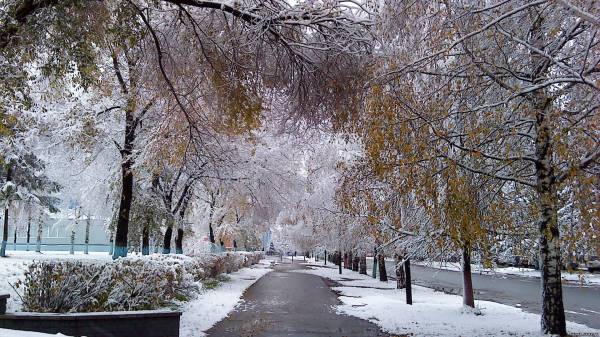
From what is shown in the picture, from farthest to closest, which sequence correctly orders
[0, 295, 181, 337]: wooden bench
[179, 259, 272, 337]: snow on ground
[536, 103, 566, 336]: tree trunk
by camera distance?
[179, 259, 272, 337]: snow on ground
[536, 103, 566, 336]: tree trunk
[0, 295, 181, 337]: wooden bench

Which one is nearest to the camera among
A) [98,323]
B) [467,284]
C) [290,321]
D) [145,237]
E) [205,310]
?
[98,323]

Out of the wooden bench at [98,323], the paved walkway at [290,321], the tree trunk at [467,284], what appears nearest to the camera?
the wooden bench at [98,323]

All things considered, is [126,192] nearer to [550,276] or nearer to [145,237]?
[145,237]

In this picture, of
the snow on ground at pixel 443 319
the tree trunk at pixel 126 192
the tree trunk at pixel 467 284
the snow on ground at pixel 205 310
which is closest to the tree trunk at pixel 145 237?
the snow on ground at pixel 205 310

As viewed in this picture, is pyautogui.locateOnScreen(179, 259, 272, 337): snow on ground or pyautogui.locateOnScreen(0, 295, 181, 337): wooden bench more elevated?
pyautogui.locateOnScreen(0, 295, 181, 337): wooden bench

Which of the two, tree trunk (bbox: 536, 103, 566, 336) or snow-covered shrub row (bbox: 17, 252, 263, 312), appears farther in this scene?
tree trunk (bbox: 536, 103, 566, 336)

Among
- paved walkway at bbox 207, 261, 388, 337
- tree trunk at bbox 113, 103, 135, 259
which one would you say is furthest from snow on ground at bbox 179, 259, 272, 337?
tree trunk at bbox 113, 103, 135, 259

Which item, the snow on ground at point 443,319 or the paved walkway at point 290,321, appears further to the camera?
the snow on ground at point 443,319

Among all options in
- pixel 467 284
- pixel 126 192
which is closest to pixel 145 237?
pixel 126 192

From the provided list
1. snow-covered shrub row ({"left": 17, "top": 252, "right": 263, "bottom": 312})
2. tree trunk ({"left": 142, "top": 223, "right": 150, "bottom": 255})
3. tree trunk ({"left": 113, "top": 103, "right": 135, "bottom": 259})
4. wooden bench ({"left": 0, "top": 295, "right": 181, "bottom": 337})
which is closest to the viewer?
wooden bench ({"left": 0, "top": 295, "right": 181, "bottom": 337})

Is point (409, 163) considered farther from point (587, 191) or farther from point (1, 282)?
point (1, 282)

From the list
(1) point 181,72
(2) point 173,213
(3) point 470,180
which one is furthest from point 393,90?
(2) point 173,213

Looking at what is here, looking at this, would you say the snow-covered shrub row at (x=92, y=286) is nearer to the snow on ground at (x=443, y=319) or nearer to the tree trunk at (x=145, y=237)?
the snow on ground at (x=443, y=319)

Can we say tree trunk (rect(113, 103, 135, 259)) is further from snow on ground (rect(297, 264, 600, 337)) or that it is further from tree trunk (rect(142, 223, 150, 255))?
snow on ground (rect(297, 264, 600, 337))
